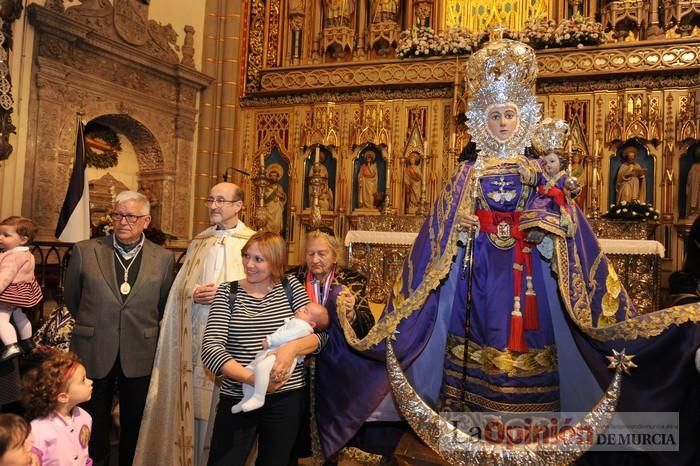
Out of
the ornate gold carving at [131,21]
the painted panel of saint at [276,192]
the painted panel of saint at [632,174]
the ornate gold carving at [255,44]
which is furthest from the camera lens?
the ornate gold carving at [255,44]

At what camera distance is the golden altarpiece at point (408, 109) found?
955cm

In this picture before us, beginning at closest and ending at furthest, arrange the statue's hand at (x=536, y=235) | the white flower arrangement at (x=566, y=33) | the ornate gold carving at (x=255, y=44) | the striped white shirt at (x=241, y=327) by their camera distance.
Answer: the striped white shirt at (x=241, y=327) → the statue's hand at (x=536, y=235) → the white flower arrangement at (x=566, y=33) → the ornate gold carving at (x=255, y=44)

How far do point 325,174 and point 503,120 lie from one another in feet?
24.7

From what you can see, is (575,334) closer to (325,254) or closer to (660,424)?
(660,424)

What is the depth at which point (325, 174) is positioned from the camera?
11.2m

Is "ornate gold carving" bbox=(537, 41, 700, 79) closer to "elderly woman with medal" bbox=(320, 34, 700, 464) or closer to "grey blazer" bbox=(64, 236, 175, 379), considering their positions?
"elderly woman with medal" bbox=(320, 34, 700, 464)

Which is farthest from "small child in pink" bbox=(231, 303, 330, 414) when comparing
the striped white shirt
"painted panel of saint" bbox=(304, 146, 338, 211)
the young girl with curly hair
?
"painted panel of saint" bbox=(304, 146, 338, 211)

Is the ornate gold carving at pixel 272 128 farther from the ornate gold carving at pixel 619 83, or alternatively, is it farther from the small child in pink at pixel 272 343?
the small child in pink at pixel 272 343

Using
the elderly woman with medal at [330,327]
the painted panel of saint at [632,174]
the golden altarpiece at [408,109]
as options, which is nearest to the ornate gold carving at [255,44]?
the golden altarpiece at [408,109]

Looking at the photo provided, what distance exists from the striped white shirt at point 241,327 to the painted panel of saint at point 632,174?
811 centimetres

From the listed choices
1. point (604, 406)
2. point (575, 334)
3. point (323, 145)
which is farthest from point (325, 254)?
point (323, 145)

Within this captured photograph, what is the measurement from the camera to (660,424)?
117 inches

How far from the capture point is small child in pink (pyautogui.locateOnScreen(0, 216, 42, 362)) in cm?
367

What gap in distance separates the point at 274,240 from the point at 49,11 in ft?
24.4
